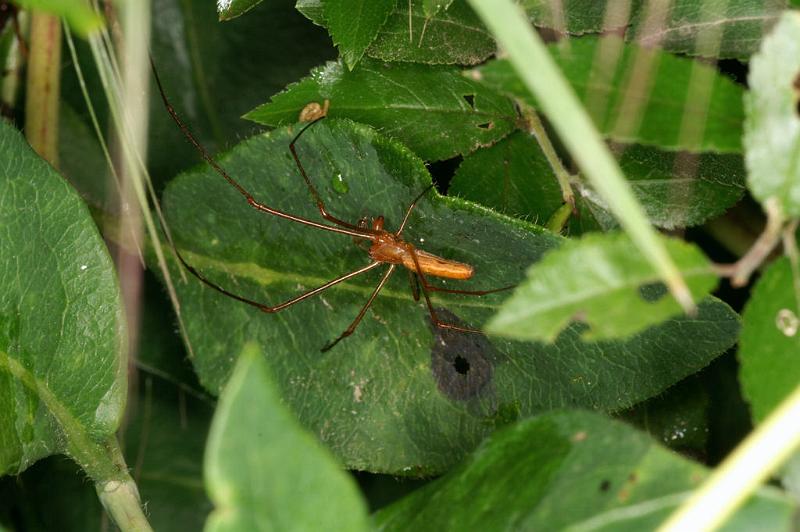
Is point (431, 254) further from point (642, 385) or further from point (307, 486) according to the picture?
point (307, 486)

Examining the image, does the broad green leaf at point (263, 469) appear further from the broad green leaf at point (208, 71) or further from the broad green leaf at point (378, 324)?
the broad green leaf at point (208, 71)

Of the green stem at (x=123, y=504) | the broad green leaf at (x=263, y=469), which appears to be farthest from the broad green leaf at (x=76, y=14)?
the green stem at (x=123, y=504)

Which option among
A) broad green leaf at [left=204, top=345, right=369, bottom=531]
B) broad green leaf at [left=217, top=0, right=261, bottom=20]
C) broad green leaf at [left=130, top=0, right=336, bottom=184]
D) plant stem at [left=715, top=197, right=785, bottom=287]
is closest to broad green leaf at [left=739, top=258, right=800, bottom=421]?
plant stem at [left=715, top=197, right=785, bottom=287]

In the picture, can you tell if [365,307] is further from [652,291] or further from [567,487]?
[567,487]

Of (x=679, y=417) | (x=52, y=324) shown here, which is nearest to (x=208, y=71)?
(x=52, y=324)

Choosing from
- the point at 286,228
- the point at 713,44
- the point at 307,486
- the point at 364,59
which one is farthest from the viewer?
the point at 286,228

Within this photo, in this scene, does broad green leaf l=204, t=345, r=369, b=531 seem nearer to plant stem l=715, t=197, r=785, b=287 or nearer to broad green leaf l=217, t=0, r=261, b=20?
plant stem l=715, t=197, r=785, b=287

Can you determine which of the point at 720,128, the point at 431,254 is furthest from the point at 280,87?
the point at 720,128
